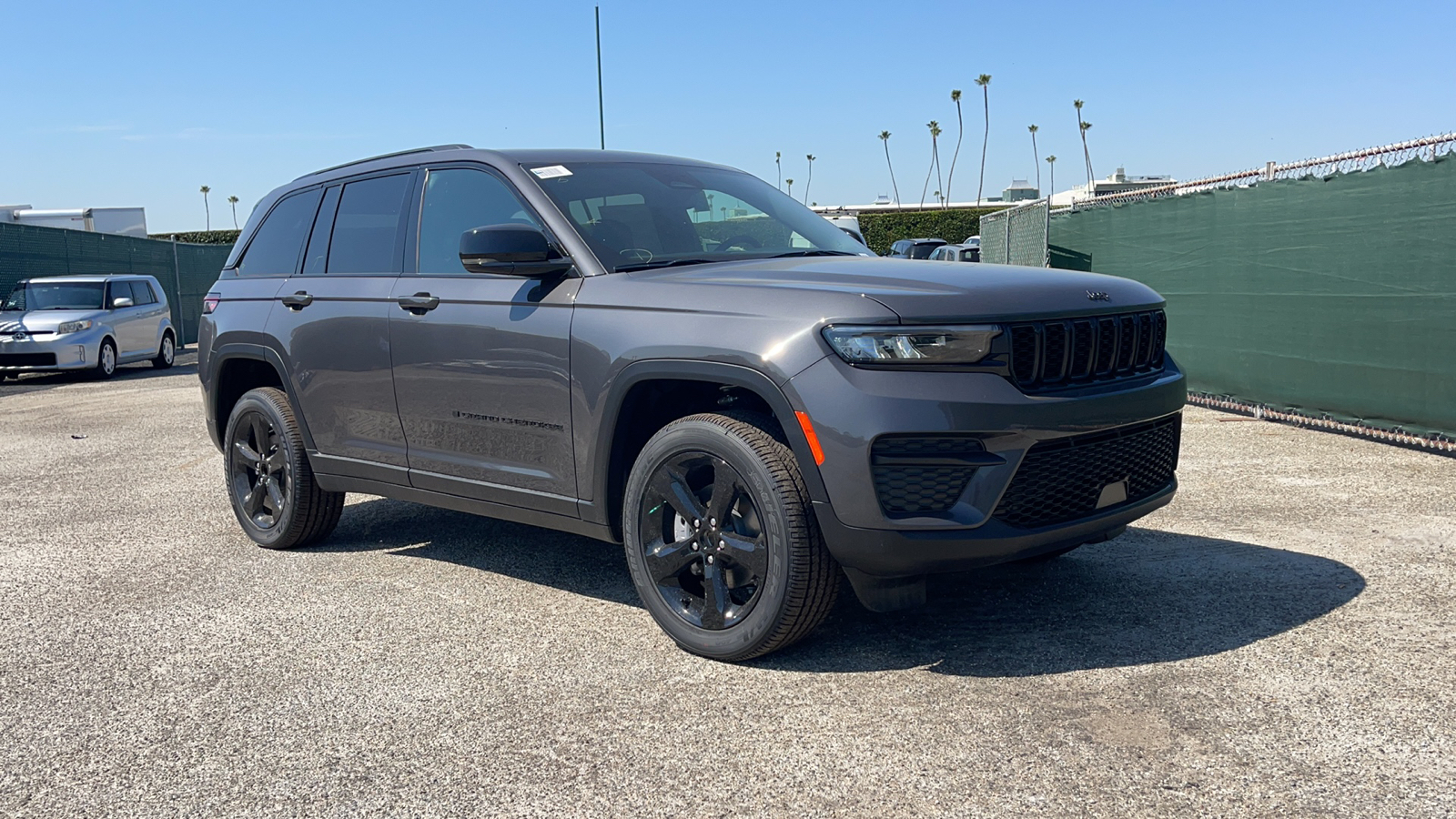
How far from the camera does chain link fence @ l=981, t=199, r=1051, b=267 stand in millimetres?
14352

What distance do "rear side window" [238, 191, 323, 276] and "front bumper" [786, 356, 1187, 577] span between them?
3.34m

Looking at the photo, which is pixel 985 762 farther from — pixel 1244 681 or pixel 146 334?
pixel 146 334

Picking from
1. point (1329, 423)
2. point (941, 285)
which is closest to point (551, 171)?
point (941, 285)

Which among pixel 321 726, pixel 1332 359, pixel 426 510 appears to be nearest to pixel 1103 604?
pixel 321 726

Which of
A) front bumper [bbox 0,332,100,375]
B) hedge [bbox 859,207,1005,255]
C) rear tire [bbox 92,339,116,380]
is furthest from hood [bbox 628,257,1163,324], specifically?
hedge [bbox 859,207,1005,255]

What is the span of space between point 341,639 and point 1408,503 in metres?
5.36

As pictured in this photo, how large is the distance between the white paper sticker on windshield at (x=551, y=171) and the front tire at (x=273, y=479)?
1.91 metres

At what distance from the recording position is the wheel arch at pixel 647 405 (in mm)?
4078

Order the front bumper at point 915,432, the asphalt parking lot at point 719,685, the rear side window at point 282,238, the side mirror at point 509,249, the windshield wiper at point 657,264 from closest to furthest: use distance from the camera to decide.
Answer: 1. the asphalt parking lot at point 719,685
2. the front bumper at point 915,432
3. the side mirror at point 509,249
4. the windshield wiper at point 657,264
5. the rear side window at point 282,238

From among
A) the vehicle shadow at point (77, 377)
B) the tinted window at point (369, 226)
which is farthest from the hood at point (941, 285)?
the vehicle shadow at point (77, 377)

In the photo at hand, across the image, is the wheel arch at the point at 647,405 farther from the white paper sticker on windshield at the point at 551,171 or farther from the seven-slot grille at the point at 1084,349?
the white paper sticker on windshield at the point at 551,171

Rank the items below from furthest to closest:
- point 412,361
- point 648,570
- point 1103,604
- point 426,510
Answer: point 426,510 < point 412,361 < point 1103,604 < point 648,570

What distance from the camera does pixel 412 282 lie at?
5242 mm

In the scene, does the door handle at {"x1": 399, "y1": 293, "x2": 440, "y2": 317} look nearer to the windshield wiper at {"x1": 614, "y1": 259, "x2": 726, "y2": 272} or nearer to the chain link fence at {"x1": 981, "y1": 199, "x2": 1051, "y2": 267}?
the windshield wiper at {"x1": 614, "y1": 259, "x2": 726, "y2": 272}
